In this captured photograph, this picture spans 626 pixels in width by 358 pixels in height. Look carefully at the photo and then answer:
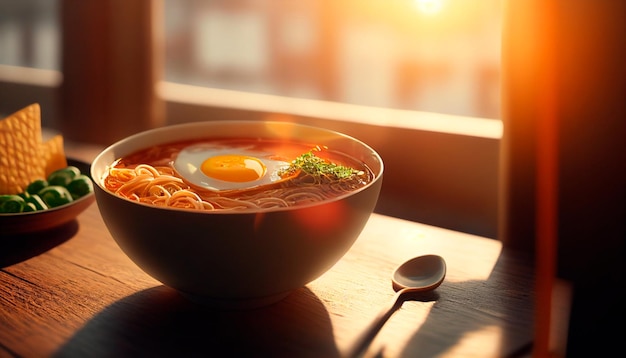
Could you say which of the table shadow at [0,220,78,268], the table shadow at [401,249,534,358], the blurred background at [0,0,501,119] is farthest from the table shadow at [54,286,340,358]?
the blurred background at [0,0,501,119]

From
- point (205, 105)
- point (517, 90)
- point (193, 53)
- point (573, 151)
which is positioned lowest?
point (193, 53)

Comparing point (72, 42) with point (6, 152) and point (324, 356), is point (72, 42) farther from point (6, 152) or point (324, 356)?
point (324, 356)

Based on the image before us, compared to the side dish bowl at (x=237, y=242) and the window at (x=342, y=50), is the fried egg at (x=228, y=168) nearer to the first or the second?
the side dish bowl at (x=237, y=242)

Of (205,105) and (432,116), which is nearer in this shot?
(432,116)

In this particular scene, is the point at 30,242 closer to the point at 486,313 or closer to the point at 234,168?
the point at 234,168

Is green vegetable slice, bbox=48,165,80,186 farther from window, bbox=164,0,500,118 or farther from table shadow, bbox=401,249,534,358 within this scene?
window, bbox=164,0,500,118

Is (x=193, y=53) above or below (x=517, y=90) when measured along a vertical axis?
below

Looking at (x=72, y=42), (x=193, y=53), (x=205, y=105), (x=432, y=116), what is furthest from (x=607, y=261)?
(x=193, y=53)
